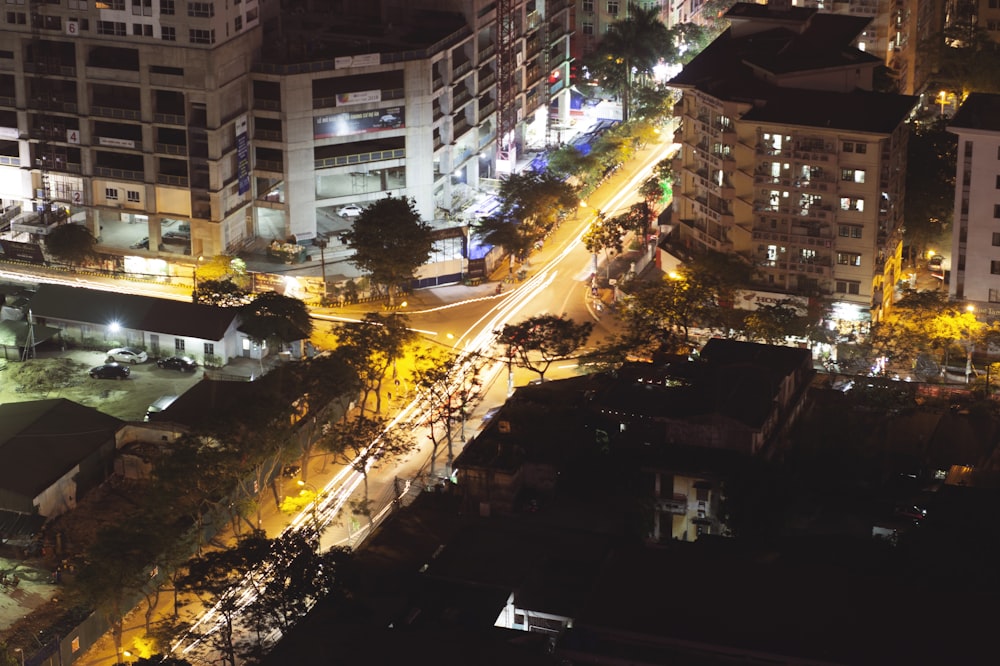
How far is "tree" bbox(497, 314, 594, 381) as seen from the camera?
122688mm

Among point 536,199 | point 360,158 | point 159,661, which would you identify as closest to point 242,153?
point 360,158

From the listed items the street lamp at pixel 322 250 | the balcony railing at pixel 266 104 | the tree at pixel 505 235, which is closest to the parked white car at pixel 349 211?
the street lamp at pixel 322 250

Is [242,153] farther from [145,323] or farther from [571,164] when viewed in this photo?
[571,164]

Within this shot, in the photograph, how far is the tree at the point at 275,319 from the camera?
127250mm

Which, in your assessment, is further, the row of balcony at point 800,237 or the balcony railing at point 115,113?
the balcony railing at point 115,113

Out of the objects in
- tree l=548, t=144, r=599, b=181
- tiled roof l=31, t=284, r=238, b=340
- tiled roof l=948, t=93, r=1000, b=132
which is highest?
tiled roof l=948, t=93, r=1000, b=132

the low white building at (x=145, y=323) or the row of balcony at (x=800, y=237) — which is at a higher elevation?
the row of balcony at (x=800, y=237)

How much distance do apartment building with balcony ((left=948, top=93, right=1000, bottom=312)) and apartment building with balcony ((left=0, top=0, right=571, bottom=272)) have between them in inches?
1659

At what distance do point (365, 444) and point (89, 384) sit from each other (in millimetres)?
22250

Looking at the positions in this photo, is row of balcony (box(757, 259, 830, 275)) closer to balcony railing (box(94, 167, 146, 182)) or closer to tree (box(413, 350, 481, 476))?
tree (box(413, 350, 481, 476))

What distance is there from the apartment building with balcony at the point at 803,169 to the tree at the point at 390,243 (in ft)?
65.8

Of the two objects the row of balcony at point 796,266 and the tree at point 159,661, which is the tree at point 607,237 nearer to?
the row of balcony at point 796,266

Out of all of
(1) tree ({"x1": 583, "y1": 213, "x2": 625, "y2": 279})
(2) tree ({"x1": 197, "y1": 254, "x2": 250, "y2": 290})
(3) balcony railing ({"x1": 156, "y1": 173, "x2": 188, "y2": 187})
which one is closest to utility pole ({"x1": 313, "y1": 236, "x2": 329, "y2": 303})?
(2) tree ({"x1": 197, "y1": 254, "x2": 250, "y2": 290})

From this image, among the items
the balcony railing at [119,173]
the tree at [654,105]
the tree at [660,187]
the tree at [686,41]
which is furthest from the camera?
the tree at [686,41]
